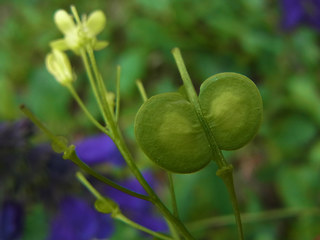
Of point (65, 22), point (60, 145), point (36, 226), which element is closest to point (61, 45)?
point (65, 22)

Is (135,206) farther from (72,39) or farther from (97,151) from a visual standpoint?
(72,39)

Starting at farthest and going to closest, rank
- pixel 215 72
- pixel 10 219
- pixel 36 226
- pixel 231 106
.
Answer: pixel 215 72 < pixel 36 226 < pixel 10 219 < pixel 231 106

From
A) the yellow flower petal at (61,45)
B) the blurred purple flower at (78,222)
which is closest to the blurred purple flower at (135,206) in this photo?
the blurred purple flower at (78,222)

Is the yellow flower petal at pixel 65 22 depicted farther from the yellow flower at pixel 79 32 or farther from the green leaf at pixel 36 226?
the green leaf at pixel 36 226

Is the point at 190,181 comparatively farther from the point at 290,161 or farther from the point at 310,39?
the point at 310,39

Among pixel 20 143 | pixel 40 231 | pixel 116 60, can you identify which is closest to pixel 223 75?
pixel 20 143
